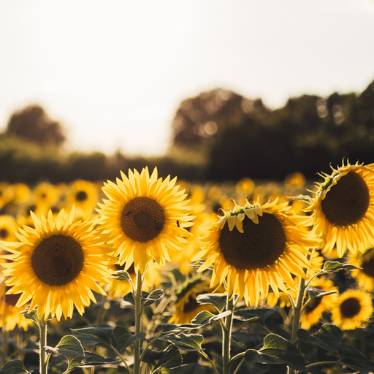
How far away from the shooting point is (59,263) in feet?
6.40

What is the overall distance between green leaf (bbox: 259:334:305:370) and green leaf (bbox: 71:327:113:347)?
0.69 meters

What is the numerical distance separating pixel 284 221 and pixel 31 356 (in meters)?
2.74

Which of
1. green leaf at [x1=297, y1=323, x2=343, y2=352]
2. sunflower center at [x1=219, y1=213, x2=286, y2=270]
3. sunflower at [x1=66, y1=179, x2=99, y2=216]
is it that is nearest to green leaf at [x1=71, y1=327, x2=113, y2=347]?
sunflower center at [x1=219, y1=213, x2=286, y2=270]

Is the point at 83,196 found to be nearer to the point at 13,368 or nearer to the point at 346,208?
the point at 13,368

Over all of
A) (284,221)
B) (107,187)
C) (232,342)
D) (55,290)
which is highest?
(107,187)

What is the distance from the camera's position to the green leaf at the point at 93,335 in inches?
74.5

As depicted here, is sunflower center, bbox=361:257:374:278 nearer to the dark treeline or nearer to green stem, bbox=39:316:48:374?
green stem, bbox=39:316:48:374

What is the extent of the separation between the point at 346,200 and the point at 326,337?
0.64m

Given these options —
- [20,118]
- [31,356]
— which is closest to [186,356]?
[31,356]

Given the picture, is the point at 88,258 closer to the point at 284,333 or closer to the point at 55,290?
the point at 55,290

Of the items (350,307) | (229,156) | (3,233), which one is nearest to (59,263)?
(350,307)

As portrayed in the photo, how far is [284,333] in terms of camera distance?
210cm

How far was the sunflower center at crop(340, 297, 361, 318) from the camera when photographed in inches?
111

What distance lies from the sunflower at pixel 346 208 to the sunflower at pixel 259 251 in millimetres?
135
